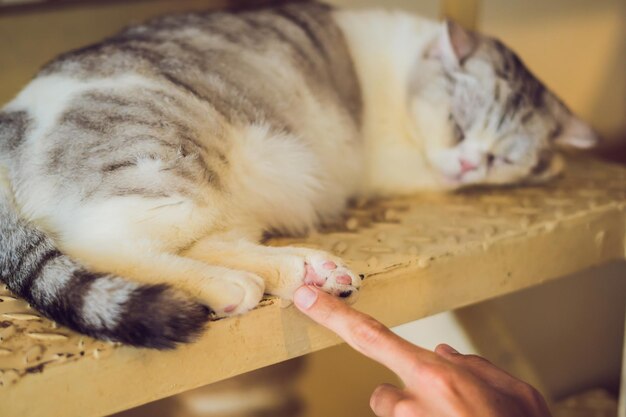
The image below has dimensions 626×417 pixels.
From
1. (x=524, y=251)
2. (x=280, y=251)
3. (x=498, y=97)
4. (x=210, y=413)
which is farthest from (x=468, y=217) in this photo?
(x=210, y=413)

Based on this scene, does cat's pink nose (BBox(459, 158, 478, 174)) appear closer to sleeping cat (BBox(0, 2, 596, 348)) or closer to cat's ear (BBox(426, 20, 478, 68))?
sleeping cat (BBox(0, 2, 596, 348))

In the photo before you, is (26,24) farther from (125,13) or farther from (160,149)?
(160,149)

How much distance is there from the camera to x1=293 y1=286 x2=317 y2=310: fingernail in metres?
0.93

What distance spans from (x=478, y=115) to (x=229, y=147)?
69 centimetres

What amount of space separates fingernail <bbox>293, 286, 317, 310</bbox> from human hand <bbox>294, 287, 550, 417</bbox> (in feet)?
0.07

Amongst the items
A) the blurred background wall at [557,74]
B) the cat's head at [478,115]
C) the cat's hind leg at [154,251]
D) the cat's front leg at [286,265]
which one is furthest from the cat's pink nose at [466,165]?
the cat's hind leg at [154,251]

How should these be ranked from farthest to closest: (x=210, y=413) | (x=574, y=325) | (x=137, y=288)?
(x=574, y=325)
(x=210, y=413)
(x=137, y=288)

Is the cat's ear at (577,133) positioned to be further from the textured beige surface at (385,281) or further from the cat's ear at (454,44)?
the cat's ear at (454,44)

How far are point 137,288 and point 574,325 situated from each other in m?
1.91

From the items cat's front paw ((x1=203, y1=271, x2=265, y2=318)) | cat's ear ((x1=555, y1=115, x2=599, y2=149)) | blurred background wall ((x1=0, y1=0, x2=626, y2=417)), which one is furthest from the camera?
blurred background wall ((x1=0, y1=0, x2=626, y2=417))

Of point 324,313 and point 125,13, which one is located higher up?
point 125,13

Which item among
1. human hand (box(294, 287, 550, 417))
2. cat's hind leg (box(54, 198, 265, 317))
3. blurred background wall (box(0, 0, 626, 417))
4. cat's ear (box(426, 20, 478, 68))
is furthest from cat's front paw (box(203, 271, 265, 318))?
blurred background wall (box(0, 0, 626, 417))

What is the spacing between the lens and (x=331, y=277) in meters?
0.97

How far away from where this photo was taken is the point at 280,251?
1049mm
